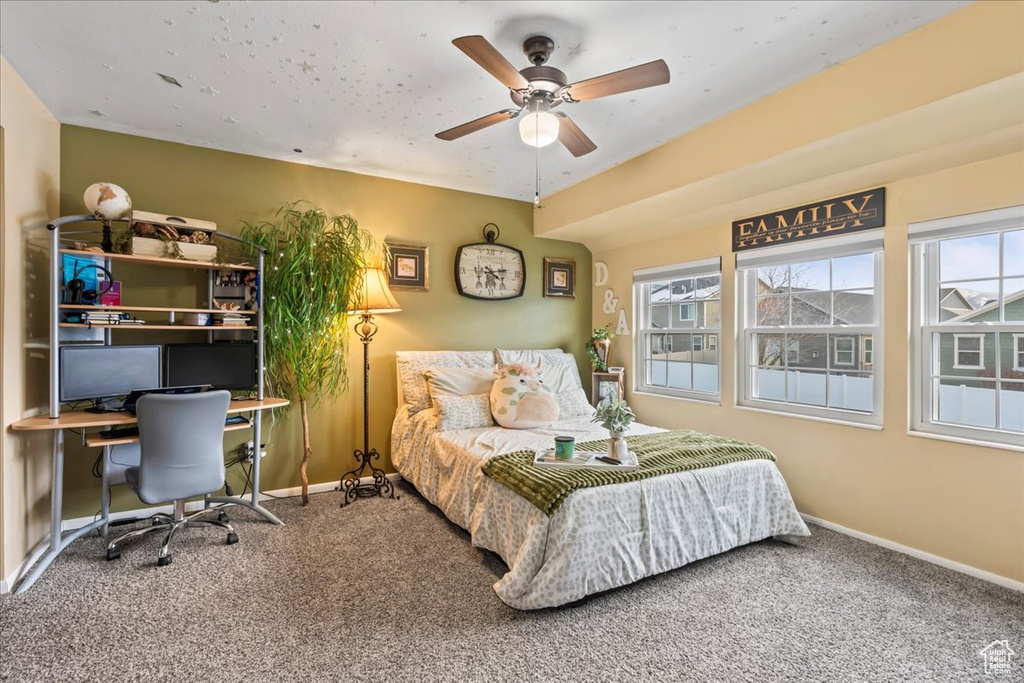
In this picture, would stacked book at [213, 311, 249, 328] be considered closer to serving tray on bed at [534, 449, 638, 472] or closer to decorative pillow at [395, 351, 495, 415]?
decorative pillow at [395, 351, 495, 415]

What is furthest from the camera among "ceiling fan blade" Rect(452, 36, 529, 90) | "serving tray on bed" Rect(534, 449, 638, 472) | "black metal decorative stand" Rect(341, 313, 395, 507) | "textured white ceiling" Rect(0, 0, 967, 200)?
"black metal decorative stand" Rect(341, 313, 395, 507)

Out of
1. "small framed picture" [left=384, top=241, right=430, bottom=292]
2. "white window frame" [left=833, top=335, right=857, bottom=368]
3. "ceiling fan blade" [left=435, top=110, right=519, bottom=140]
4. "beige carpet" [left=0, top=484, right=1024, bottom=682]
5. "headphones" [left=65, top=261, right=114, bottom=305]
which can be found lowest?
"beige carpet" [left=0, top=484, right=1024, bottom=682]

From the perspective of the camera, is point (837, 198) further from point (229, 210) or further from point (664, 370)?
point (229, 210)

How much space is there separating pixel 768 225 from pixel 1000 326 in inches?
54.6

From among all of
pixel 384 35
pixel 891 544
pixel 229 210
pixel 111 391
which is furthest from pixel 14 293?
pixel 891 544

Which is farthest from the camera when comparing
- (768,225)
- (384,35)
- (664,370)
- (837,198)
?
(664,370)

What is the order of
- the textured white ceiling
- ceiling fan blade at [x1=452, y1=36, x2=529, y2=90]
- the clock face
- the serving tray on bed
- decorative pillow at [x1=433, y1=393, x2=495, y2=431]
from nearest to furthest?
1. ceiling fan blade at [x1=452, y1=36, x2=529, y2=90]
2. the textured white ceiling
3. the serving tray on bed
4. decorative pillow at [x1=433, y1=393, x2=495, y2=431]
5. the clock face

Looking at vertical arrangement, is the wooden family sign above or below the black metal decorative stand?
above

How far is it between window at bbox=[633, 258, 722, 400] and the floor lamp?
91.0 inches

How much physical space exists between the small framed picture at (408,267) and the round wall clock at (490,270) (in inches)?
11.9

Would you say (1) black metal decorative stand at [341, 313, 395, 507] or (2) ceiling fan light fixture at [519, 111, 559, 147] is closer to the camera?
(2) ceiling fan light fixture at [519, 111, 559, 147]

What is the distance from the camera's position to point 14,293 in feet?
7.91

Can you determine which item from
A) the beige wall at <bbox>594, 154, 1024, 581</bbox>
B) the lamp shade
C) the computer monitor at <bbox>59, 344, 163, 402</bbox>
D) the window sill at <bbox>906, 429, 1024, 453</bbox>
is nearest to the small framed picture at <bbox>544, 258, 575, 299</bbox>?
the lamp shade

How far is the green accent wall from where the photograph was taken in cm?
314
